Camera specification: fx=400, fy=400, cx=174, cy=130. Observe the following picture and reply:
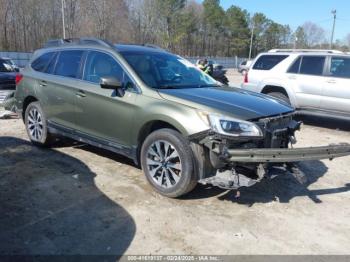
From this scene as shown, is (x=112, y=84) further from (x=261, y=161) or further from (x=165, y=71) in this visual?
(x=261, y=161)

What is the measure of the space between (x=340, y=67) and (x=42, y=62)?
680 centimetres

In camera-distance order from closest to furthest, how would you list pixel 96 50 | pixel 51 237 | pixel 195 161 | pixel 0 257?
pixel 0 257 → pixel 51 237 → pixel 195 161 → pixel 96 50

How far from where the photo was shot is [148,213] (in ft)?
14.6

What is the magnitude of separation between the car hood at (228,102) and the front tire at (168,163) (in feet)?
1.43

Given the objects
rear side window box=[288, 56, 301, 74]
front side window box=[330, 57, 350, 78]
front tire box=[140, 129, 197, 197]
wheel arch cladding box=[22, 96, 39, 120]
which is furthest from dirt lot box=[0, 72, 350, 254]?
rear side window box=[288, 56, 301, 74]

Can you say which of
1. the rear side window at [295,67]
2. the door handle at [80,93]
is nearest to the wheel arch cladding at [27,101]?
the door handle at [80,93]

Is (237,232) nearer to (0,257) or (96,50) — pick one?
(0,257)

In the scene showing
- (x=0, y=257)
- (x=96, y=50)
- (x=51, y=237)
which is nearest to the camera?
(x=0, y=257)

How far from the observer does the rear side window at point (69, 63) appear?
6137mm

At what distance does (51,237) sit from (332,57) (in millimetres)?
8232

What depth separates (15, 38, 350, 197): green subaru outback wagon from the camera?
439 cm

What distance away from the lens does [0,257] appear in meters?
3.50

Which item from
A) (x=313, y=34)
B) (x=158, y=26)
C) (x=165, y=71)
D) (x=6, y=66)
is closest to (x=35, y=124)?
(x=165, y=71)

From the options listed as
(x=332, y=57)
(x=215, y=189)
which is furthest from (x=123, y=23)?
(x=215, y=189)
